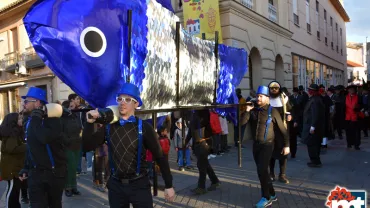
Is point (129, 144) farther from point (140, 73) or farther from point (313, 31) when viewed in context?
point (313, 31)

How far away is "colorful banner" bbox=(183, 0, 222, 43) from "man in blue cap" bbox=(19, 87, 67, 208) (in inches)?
297

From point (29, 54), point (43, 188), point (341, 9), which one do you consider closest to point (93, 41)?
point (43, 188)

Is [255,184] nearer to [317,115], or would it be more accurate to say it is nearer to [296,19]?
[317,115]

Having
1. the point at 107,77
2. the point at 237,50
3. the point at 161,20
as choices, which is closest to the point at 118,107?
the point at 107,77

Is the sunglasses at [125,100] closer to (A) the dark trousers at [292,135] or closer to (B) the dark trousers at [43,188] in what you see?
(B) the dark trousers at [43,188]

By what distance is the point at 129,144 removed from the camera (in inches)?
114

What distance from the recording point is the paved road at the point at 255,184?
5.21 metres

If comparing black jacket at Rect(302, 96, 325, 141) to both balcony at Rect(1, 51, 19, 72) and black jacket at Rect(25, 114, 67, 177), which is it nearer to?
black jacket at Rect(25, 114, 67, 177)

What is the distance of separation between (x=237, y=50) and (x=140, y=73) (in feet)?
7.79

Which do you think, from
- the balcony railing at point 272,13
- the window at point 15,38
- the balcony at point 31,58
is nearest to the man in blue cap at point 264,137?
the balcony railing at point 272,13

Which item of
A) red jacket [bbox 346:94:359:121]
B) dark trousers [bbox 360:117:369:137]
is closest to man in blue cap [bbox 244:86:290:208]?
red jacket [bbox 346:94:359:121]

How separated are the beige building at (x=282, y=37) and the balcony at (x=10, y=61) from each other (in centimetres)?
1151

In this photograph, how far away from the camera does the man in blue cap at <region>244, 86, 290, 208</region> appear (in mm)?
4777

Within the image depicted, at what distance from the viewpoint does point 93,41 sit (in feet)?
8.73
